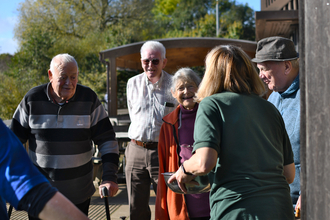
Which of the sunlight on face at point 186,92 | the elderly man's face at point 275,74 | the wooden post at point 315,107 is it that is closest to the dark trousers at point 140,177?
the sunlight on face at point 186,92

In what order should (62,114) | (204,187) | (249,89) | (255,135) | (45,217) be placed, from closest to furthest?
(45,217) → (255,135) → (249,89) → (204,187) → (62,114)

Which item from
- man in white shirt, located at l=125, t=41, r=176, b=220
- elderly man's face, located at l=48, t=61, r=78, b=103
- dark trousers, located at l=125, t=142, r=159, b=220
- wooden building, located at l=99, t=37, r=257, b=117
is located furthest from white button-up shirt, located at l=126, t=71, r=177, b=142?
wooden building, located at l=99, t=37, r=257, b=117

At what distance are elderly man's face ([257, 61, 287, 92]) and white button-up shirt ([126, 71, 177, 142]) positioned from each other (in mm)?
1244

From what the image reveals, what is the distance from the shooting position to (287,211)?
163 centimetres

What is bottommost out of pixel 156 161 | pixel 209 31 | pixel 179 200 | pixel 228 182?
pixel 179 200

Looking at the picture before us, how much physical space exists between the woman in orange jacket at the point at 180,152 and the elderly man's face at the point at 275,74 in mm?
790

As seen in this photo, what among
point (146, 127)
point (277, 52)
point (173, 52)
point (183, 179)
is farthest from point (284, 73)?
point (173, 52)

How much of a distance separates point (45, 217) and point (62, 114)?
63.6 inches

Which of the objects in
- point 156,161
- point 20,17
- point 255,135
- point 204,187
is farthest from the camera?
point 20,17

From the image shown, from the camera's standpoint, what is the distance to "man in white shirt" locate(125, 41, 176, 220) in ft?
11.0

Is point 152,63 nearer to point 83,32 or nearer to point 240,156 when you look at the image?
point 240,156

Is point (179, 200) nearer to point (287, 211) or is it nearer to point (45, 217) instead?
point (287, 211)

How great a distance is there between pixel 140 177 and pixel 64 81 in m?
1.36

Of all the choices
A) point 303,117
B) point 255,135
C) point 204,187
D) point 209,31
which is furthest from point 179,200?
point 209,31
